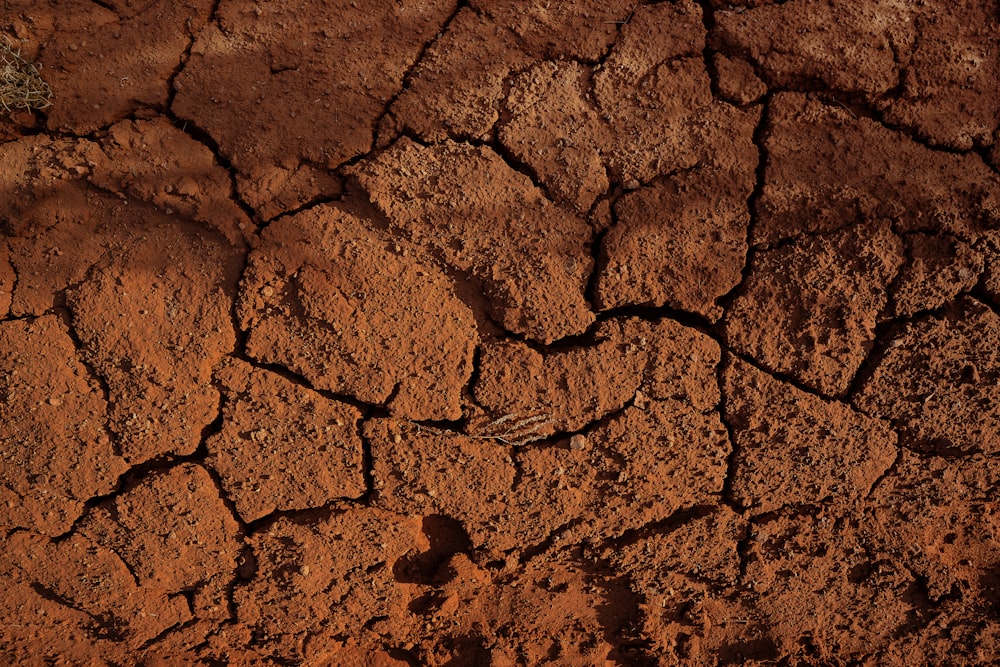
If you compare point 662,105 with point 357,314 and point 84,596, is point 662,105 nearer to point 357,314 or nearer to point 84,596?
point 357,314

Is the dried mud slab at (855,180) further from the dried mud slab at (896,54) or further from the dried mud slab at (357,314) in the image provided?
the dried mud slab at (357,314)

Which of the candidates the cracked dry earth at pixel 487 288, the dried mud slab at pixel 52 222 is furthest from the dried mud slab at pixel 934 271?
the dried mud slab at pixel 52 222

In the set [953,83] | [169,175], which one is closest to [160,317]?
[169,175]

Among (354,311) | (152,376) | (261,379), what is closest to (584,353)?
(354,311)

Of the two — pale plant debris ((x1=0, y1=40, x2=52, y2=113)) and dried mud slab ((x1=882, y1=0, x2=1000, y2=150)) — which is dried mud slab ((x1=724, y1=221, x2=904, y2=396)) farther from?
pale plant debris ((x1=0, y1=40, x2=52, y2=113))

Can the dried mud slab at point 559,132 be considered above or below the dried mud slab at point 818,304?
above
